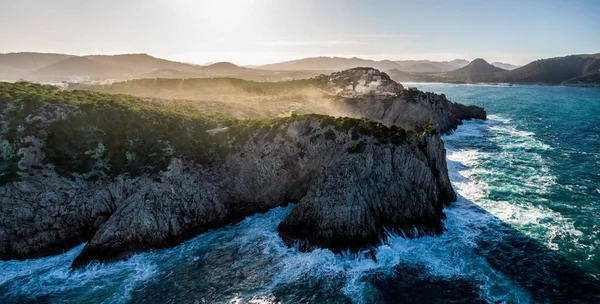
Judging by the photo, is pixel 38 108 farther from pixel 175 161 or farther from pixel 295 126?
pixel 295 126

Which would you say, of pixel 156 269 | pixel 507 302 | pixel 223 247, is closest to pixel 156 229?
pixel 156 269

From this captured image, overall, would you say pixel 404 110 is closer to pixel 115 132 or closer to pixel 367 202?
pixel 367 202

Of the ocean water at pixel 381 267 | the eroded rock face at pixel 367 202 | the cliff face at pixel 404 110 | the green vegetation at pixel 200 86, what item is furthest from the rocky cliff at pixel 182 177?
the green vegetation at pixel 200 86

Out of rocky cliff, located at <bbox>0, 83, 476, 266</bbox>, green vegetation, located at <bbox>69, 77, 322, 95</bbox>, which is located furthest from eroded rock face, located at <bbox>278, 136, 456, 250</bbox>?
green vegetation, located at <bbox>69, 77, 322, 95</bbox>

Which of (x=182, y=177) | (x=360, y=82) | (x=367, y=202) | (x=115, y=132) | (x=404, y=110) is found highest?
(x=360, y=82)

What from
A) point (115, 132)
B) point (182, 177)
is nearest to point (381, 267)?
point (182, 177)

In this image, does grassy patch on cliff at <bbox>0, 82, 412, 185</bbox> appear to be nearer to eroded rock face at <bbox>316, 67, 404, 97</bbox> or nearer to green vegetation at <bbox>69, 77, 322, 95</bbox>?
green vegetation at <bbox>69, 77, 322, 95</bbox>
